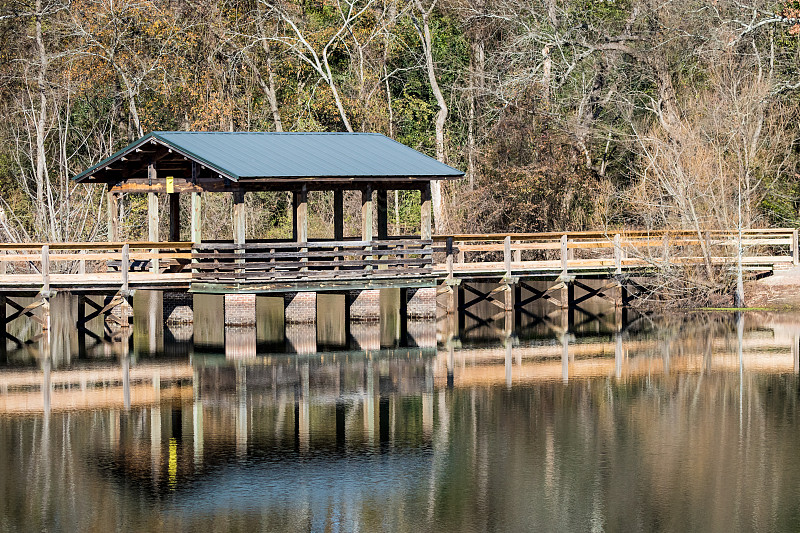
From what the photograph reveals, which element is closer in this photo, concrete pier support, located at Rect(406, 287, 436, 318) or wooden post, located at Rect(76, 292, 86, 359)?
wooden post, located at Rect(76, 292, 86, 359)

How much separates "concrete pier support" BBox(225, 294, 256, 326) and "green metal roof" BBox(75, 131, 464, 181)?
3.09m

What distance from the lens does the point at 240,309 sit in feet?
99.9

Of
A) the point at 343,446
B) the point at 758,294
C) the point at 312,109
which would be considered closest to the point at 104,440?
the point at 343,446

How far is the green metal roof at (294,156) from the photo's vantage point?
99.8ft

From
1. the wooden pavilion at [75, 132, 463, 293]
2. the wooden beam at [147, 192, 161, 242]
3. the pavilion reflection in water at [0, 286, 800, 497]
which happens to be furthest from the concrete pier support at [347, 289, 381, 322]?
the wooden beam at [147, 192, 161, 242]

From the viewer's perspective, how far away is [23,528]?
12.9 metres

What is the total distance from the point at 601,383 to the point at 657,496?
7944 millimetres

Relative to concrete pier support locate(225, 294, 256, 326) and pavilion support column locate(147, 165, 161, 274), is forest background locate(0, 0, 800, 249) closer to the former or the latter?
pavilion support column locate(147, 165, 161, 274)

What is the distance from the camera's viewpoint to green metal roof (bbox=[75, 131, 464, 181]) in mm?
30422

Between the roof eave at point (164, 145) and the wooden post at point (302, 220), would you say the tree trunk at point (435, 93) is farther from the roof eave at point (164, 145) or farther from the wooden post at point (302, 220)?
the roof eave at point (164, 145)

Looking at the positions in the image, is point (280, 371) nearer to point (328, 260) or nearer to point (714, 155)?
point (328, 260)

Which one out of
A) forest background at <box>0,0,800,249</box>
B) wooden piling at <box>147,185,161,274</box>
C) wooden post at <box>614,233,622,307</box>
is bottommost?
wooden post at <box>614,233,622,307</box>

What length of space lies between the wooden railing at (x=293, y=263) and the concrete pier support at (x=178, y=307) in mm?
832

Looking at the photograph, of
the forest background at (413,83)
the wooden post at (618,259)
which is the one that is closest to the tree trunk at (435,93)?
the forest background at (413,83)
